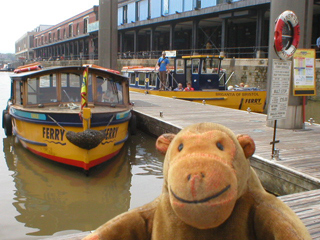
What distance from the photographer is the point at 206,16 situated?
3127 cm

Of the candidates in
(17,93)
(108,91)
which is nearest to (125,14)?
(17,93)

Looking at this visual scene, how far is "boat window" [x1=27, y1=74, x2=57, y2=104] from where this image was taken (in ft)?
29.4

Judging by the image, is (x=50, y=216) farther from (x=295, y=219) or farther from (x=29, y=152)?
(x=295, y=219)

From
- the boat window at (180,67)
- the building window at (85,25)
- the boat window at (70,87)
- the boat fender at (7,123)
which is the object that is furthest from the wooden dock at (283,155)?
the building window at (85,25)

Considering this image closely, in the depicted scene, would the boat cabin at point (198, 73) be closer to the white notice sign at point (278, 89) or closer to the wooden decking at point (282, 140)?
the wooden decking at point (282, 140)

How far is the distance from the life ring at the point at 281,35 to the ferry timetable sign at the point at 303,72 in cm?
186

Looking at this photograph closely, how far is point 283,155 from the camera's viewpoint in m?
6.22

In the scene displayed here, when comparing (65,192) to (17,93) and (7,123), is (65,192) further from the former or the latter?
(7,123)

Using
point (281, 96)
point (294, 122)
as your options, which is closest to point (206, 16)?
point (294, 122)

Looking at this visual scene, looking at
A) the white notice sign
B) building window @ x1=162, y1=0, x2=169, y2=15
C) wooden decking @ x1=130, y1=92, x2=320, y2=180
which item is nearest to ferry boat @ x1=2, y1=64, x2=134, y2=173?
wooden decking @ x1=130, y1=92, x2=320, y2=180

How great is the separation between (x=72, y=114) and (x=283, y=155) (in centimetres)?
411

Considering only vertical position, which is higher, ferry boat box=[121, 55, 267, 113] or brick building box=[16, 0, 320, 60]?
brick building box=[16, 0, 320, 60]

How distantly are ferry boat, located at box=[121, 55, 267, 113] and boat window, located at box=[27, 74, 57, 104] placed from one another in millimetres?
7283

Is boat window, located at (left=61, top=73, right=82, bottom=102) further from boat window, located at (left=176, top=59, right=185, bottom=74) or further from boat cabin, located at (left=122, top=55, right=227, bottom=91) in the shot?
boat window, located at (left=176, top=59, right=185, bottom=74)
